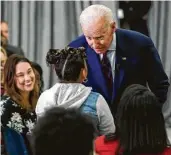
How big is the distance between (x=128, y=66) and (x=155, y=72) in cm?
14

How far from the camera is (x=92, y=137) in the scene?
4.58ft

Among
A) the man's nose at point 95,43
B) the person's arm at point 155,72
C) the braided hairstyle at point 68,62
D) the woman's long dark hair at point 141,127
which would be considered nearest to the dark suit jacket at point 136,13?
the person's arm at point 155,72

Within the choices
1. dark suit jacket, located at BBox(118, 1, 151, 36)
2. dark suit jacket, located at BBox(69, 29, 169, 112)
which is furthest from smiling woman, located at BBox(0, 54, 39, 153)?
dark suit jacket, located at BBox(118, 1, 151, 36)

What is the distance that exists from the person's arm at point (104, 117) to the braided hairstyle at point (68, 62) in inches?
6.0

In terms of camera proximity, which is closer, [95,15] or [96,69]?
[95,15]

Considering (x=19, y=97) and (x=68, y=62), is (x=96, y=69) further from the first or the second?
(x=19, y=97)

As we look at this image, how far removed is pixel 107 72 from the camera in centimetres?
229

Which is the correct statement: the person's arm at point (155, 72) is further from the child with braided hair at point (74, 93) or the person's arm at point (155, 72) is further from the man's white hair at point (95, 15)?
the child with braided hair at point (74, 93)

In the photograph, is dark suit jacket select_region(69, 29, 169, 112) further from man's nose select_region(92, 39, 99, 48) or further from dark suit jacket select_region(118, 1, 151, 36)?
dark suit jacket select_region(118, 1, 151, 36)

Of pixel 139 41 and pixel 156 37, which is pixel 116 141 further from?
pixel 156 37

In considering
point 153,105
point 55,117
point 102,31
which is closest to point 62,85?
point 102,31

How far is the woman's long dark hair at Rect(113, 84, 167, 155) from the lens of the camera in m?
1.73

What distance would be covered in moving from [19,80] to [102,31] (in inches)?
31.2

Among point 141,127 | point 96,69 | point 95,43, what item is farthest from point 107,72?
point 141,127
